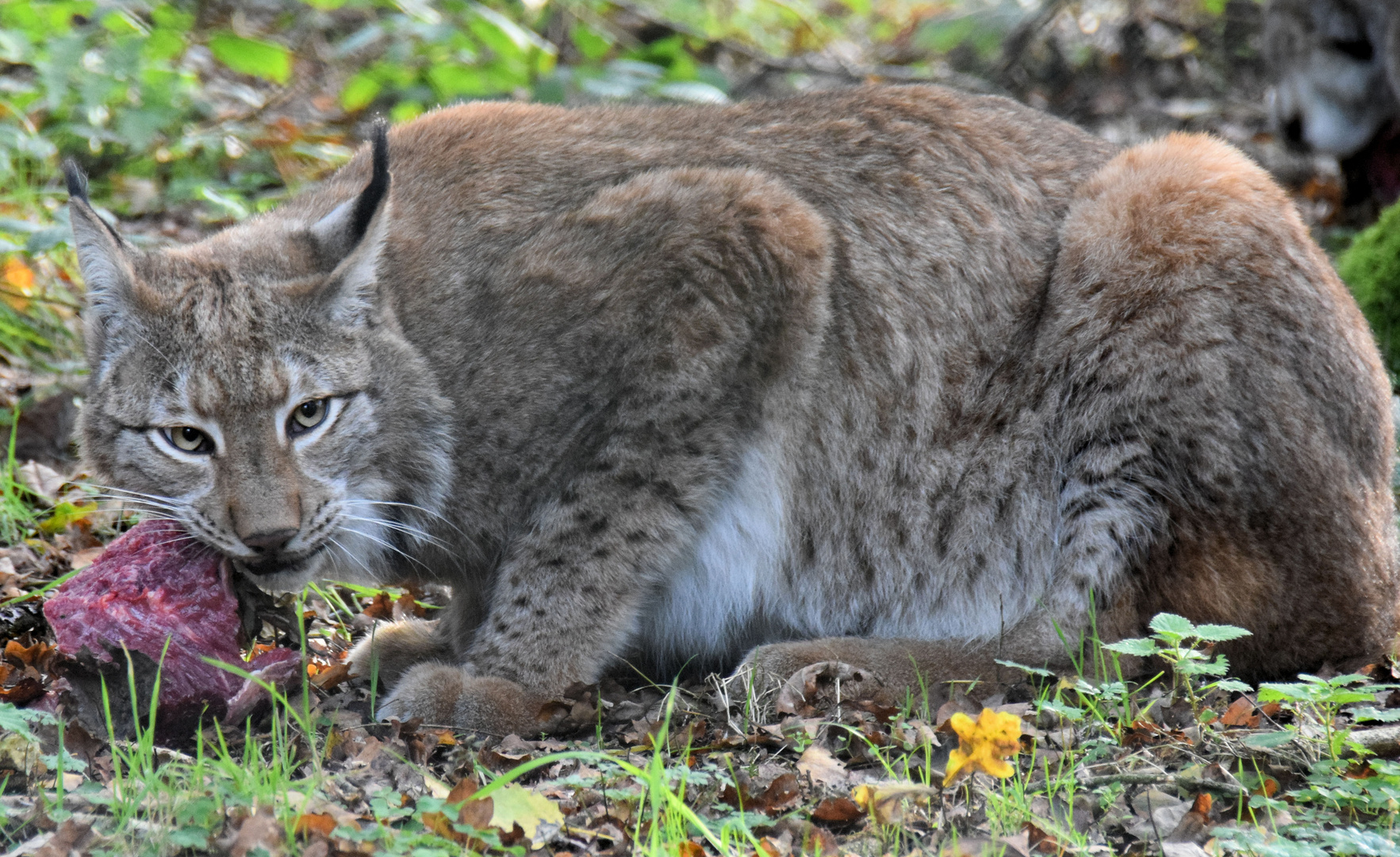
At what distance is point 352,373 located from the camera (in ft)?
12.4

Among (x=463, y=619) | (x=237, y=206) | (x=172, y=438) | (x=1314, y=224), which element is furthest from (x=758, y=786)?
(x=1314, y=224)

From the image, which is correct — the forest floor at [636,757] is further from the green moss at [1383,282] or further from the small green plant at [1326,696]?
the green moss at [1383,282]

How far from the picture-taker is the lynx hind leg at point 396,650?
4.23 m

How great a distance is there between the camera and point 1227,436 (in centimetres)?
386

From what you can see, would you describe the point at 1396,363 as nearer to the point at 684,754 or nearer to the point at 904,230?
the point at 904,230

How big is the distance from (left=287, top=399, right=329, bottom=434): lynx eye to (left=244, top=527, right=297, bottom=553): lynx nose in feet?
0.96

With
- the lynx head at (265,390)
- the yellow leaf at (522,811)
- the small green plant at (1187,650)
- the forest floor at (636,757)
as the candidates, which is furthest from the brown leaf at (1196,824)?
the lynx head at (265,390)

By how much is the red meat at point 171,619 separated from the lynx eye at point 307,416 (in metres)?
0.42

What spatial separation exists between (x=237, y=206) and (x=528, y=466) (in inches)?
114

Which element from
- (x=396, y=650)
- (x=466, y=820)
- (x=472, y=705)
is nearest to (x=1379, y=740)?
(x=466, y=820)

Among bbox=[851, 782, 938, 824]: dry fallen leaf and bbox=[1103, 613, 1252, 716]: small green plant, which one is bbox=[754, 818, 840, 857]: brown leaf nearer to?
bbox=[851, 782, 938, 824]: dry fallen leaf

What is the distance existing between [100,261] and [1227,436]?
3232 mm

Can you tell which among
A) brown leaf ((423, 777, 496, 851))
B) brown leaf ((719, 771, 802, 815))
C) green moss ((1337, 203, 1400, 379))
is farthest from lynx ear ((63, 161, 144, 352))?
green moss ((1337, 203, 1400, 379))

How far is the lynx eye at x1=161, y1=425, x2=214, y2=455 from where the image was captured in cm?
359
